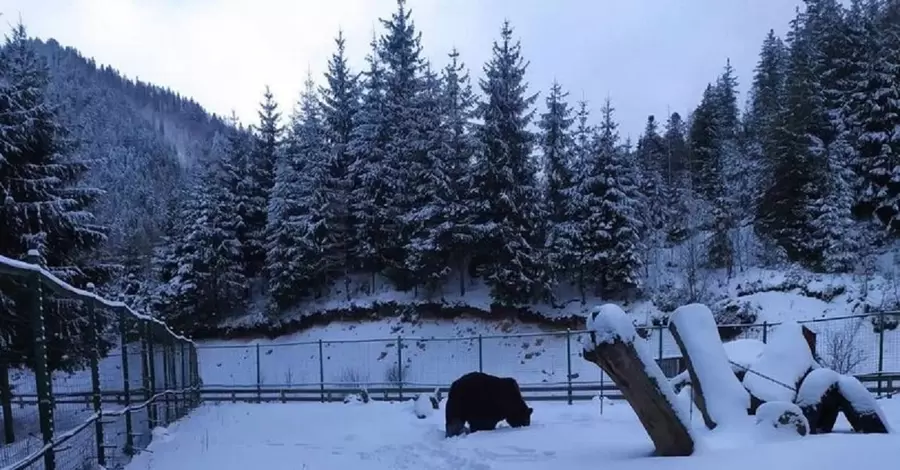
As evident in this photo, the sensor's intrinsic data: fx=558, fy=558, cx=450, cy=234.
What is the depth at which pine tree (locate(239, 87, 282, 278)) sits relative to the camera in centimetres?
3722

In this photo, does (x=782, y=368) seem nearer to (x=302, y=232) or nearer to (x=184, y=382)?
(x=184, y=382)

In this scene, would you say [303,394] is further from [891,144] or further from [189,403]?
[891,144]

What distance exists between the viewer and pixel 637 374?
5914mm

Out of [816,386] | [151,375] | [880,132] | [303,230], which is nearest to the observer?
[816,386]

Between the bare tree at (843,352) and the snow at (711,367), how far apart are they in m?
9.85

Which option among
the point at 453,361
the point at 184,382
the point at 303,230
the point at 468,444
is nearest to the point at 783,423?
the point at 468,444

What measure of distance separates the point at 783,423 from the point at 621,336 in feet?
6.87

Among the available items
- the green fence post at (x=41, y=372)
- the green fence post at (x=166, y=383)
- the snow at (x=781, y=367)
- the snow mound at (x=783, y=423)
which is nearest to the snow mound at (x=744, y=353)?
the snow at (x=781, y=367)

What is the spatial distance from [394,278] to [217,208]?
39.8 feet

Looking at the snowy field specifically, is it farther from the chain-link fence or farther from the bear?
the chain-link fence

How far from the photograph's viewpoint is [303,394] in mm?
20953

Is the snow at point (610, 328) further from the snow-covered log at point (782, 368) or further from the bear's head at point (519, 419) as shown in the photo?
the bear's head at point (519, 419)

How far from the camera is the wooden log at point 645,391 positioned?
582cm

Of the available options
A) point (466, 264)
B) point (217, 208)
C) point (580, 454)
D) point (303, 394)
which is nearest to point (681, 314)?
point (580, 454)
